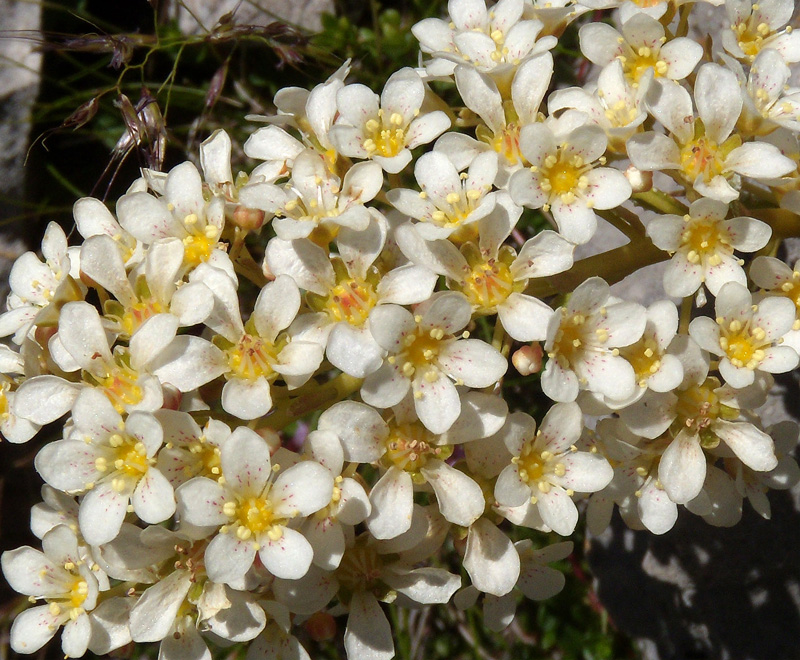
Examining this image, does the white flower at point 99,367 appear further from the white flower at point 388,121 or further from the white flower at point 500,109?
the white flower at point 500,109

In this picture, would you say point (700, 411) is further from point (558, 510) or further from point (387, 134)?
point (387, 134)

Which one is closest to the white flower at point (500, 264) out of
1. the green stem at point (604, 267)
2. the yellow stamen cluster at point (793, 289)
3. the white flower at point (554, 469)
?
the green stem at point (604, 267)

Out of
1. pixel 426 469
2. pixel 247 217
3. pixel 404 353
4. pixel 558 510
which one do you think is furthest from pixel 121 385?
pixel 558 510

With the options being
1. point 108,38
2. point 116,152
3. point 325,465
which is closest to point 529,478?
point 325,465

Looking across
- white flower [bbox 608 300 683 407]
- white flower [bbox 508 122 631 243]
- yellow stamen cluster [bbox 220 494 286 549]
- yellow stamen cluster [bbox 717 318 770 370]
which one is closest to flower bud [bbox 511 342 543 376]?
white flower [bbox 608 300 683 407]

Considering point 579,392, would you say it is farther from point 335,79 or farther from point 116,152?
point 116,152

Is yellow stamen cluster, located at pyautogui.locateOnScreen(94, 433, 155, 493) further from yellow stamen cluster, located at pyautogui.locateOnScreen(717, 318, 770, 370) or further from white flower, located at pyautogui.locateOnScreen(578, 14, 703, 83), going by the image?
white flower, located at pyautogui.locateOnScreen(578, 14, 703, 83)
